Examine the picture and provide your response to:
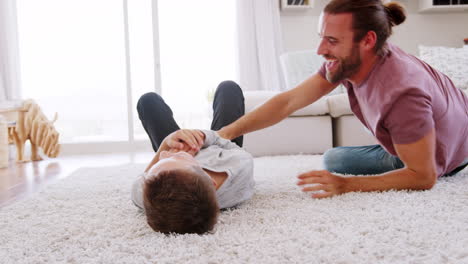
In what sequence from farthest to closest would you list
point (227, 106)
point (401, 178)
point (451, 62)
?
1. point (451, 62)
2. point (227, 106)
3. point (401, 178)

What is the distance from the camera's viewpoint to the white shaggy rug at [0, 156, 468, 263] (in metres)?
0.82

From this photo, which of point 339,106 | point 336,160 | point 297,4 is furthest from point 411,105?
point 297,4

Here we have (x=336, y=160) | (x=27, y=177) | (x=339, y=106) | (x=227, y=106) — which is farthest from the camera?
(x=339, y=106)

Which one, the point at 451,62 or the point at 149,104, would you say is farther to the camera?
the point at 451,62

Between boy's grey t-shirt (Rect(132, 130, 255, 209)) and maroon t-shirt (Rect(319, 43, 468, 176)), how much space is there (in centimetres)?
47

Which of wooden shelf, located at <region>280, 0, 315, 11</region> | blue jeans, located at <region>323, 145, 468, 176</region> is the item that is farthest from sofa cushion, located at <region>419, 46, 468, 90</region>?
blue jeans, located at <region>323, 145, 468, 176</region>

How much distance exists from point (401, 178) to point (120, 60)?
12.7ft

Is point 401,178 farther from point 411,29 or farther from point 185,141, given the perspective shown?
point 411,29

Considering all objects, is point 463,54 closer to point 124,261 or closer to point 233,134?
point 233,134

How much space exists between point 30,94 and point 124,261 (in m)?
4.12

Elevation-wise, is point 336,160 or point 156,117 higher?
point 156,117

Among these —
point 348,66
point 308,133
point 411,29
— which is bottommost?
point 308,133

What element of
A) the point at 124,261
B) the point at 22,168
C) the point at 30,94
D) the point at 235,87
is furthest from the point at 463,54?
the point at 30,94

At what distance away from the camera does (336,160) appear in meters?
1.80
